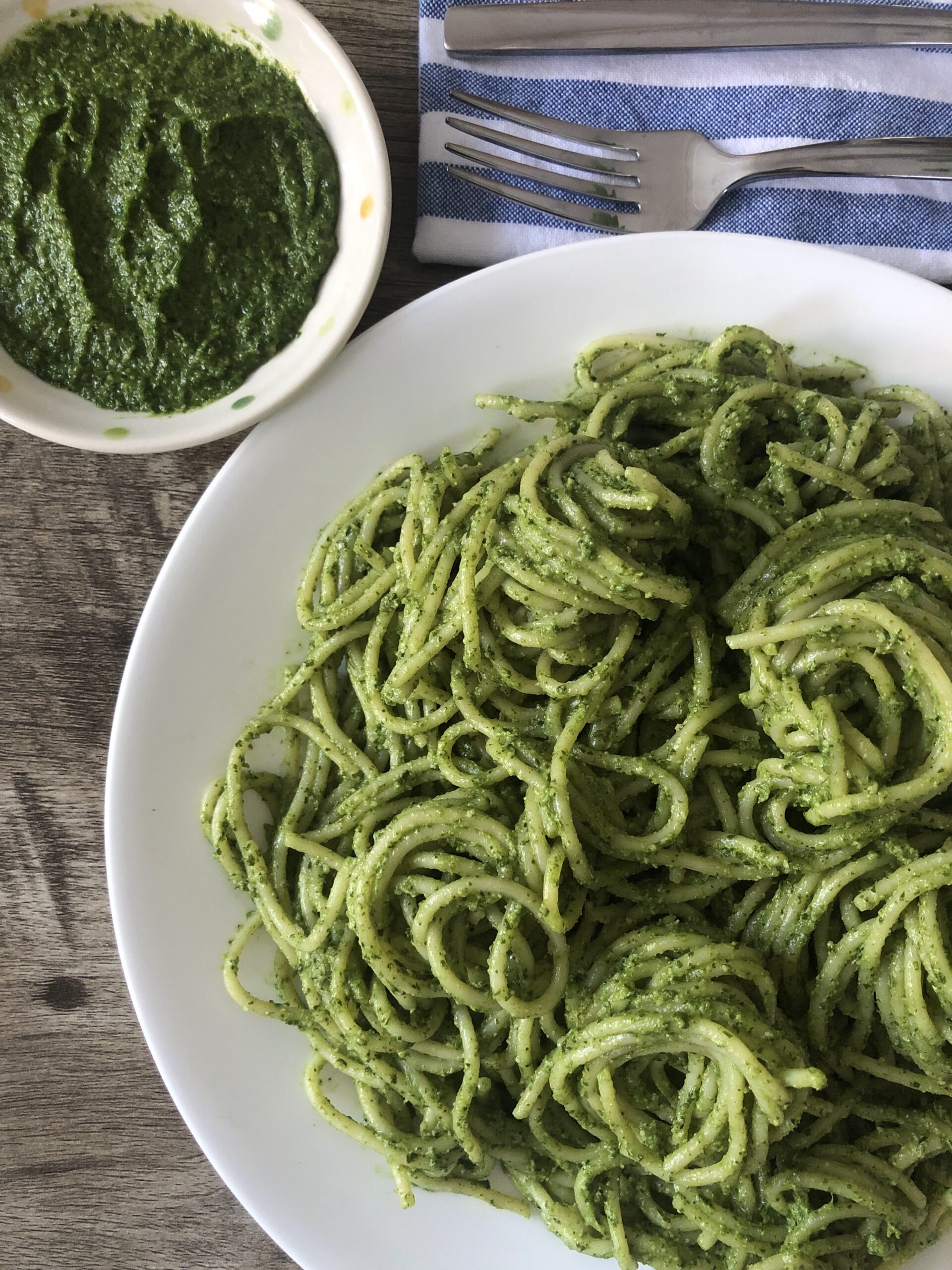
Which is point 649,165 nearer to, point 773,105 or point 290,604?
point 773,105

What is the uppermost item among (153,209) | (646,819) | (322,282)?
→ (153,209)

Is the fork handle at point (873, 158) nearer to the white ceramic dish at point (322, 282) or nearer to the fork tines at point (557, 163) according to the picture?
the fork tines at point (557, 163)

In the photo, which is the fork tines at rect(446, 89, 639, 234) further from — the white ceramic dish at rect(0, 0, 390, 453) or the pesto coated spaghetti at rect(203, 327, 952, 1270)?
the pesto coated spaghetti at rect(203, 327, 952, 1270)

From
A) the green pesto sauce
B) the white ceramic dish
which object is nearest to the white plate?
the white ceramic dish

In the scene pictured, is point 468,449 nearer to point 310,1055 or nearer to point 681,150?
point 681,150

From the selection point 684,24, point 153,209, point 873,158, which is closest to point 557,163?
point 684,24

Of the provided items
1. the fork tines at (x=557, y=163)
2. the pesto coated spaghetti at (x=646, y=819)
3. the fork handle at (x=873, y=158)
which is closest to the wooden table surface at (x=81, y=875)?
the fork tines at (x=557, y=163)

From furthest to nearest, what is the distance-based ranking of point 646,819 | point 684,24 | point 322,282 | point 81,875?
1. point 81,875
2. point 684,24
3. point 322,282
4. point 646,819

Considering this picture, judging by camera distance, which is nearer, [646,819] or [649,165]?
[646,819]
